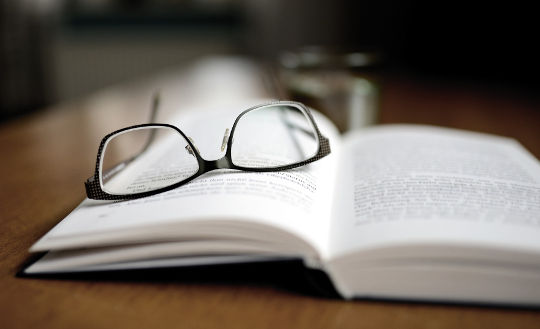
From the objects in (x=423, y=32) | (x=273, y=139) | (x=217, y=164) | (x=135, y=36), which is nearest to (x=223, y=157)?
(x=217, y=164)

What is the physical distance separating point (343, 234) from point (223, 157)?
171 mm

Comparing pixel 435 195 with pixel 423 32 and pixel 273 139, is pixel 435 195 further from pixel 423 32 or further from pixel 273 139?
pixel 423 32

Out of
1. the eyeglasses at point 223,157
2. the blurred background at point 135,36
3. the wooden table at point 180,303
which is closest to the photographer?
the wooden table at point 180,303

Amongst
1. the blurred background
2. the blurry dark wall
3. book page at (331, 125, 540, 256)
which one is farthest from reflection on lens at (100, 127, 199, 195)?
the blurred background

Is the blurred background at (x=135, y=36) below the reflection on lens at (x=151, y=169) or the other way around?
below

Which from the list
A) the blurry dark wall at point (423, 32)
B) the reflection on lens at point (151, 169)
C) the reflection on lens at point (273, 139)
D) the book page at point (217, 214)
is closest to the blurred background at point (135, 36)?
the blurry dark wall at point (423, 32)

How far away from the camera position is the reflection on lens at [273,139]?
1.77ft

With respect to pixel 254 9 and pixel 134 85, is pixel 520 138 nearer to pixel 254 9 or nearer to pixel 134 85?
pixel 134 85

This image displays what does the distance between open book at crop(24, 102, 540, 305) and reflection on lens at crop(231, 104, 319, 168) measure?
42 mm

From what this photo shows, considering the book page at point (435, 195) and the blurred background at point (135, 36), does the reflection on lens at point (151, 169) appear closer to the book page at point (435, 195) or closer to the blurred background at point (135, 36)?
the book page at point (435, 195)

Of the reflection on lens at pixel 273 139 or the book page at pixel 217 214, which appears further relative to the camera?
the reflection on lens at pixel 273 139

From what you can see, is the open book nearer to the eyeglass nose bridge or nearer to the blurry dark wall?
the eyeglass nose bridge

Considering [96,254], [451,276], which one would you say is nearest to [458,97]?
[451,276]

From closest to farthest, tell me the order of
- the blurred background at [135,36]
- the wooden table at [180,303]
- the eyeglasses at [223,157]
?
1. the wooden table at [180,303]
2. the eyeglasses at [223,157]
3. the blurred background at [135,36]
